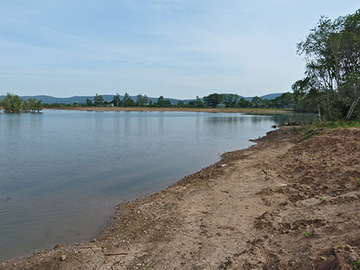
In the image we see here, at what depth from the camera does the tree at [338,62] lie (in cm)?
2233

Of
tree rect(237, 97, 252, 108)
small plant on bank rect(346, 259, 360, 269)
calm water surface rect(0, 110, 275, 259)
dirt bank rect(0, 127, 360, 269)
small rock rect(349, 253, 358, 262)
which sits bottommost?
calm water surface rect(0, 110, 275, 259)

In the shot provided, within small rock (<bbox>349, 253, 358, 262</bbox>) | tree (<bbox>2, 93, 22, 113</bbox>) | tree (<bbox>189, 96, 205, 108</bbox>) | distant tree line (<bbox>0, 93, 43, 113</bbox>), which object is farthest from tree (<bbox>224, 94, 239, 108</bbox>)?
small rock (<bbox>349, 253, 358, 262</bbox>)

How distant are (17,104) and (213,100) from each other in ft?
338

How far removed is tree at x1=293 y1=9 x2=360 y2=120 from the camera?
22.3 m

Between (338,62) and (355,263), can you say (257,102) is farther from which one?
(355,263)

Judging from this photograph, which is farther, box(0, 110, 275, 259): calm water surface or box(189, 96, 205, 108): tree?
box(189, 96, 205, 108): tree

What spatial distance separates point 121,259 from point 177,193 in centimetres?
438

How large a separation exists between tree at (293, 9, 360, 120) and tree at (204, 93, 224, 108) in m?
133

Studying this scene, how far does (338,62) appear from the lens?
24.6m

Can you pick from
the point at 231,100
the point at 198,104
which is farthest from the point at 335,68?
the point at 231,100

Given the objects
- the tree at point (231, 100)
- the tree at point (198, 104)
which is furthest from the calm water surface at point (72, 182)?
the tree at point (231, 100)

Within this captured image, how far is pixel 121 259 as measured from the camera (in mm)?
5203

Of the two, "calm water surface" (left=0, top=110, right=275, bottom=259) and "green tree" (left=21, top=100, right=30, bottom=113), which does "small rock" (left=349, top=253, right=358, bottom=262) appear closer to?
"calm water surface" (left=0, top=110, right=275, bottom=259)

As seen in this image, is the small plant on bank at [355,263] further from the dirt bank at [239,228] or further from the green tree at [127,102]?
the green tree at [127,102]
